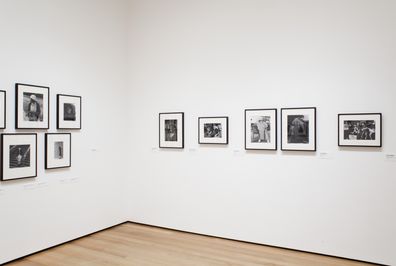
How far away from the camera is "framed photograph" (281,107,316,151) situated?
19.0 feet

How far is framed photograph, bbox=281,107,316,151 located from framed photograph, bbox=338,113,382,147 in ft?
1.49

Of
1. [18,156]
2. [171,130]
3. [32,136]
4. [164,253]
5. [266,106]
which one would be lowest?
[164,253]

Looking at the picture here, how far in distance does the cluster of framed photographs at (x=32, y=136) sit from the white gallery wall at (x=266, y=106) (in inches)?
71.2

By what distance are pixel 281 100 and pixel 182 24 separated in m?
2.77

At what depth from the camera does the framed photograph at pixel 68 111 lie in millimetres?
6133

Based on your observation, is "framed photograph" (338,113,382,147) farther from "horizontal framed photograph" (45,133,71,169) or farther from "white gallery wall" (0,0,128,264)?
"horizontal framed photograph" (45,133,71,169)

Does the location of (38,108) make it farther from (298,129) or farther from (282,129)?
(298,129)

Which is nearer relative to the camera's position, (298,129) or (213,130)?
(298,129)

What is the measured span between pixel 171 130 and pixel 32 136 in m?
2.77

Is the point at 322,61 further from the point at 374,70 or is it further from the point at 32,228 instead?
the point at 32,228

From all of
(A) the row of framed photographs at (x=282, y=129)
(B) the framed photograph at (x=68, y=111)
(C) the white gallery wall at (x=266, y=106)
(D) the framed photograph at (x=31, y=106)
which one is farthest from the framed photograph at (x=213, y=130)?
(D) the framed photograph at (x=31, y=106)

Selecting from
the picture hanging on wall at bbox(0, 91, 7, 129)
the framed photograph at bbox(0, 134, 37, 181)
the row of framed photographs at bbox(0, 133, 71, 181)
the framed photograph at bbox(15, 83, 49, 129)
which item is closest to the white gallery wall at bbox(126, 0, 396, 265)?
the row of framed photographs at bbox(0, 133, 71, 181)

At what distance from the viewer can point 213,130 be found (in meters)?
6.71

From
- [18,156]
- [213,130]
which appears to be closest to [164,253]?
[213,130]
